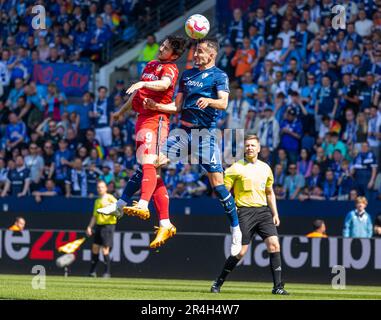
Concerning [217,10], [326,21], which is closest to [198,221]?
[326,21]

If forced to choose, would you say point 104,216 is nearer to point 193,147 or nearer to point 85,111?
point 85,111

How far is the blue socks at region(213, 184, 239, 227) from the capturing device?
45.8 feet

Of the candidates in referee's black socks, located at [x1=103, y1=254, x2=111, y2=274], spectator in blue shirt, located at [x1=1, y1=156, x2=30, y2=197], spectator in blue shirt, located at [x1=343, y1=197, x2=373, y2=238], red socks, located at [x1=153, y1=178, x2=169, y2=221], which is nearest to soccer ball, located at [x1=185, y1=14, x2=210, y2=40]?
red socks, located at [x1=153, y1=178, x2=169, y2=221]

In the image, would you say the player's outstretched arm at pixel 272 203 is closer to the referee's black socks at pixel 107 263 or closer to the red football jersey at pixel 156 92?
the red football jersey at pixel 156 92

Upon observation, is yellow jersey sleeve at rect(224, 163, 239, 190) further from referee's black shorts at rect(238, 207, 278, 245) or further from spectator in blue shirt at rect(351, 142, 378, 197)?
spectator in blue shirt at rect(351, 142, 378, 197)

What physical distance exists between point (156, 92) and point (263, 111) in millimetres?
10138

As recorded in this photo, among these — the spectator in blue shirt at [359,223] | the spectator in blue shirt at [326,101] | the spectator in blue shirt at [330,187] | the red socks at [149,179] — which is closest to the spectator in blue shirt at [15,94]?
the spectator in blue shirt at [326,101]

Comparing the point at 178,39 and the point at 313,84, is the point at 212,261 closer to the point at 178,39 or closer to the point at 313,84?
the point at 313,84

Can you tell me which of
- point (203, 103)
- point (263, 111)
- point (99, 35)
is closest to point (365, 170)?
point (263, 111)

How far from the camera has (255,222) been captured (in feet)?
49.1

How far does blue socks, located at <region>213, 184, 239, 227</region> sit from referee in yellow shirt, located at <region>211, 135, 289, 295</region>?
0.77 meters

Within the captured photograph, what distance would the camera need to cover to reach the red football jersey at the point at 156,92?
13500mm
